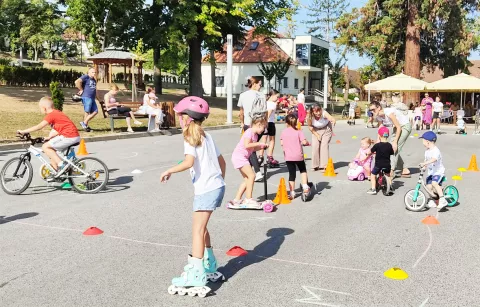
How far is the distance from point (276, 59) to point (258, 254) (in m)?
58.6

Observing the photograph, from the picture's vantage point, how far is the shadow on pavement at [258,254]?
16.3 feet

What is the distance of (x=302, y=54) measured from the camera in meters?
67.6

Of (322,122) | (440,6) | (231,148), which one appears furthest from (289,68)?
(322,122)

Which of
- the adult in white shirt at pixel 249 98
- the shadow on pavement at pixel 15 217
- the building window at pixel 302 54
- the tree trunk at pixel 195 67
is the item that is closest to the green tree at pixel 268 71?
the building window at pixel 302 54

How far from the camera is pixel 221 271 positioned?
5.00 metres

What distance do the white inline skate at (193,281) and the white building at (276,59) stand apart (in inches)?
2285

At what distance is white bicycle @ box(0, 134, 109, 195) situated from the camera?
8469 millimetres

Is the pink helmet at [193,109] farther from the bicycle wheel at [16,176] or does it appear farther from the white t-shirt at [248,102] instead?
the white t-shirt at [248,102]

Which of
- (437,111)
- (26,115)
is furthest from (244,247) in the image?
(437,111)

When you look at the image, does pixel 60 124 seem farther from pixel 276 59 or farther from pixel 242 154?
pixel 276 59

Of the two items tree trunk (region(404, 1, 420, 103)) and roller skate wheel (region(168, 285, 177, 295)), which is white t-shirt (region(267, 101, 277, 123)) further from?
tree trunk (region(404, 1, 420, 103))

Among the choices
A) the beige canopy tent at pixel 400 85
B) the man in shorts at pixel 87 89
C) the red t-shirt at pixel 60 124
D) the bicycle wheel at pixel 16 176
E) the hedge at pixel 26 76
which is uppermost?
the hedge at pixel 26 76

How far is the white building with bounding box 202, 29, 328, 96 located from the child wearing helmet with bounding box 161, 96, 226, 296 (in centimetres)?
5784

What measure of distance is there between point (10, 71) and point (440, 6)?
29.4 m
